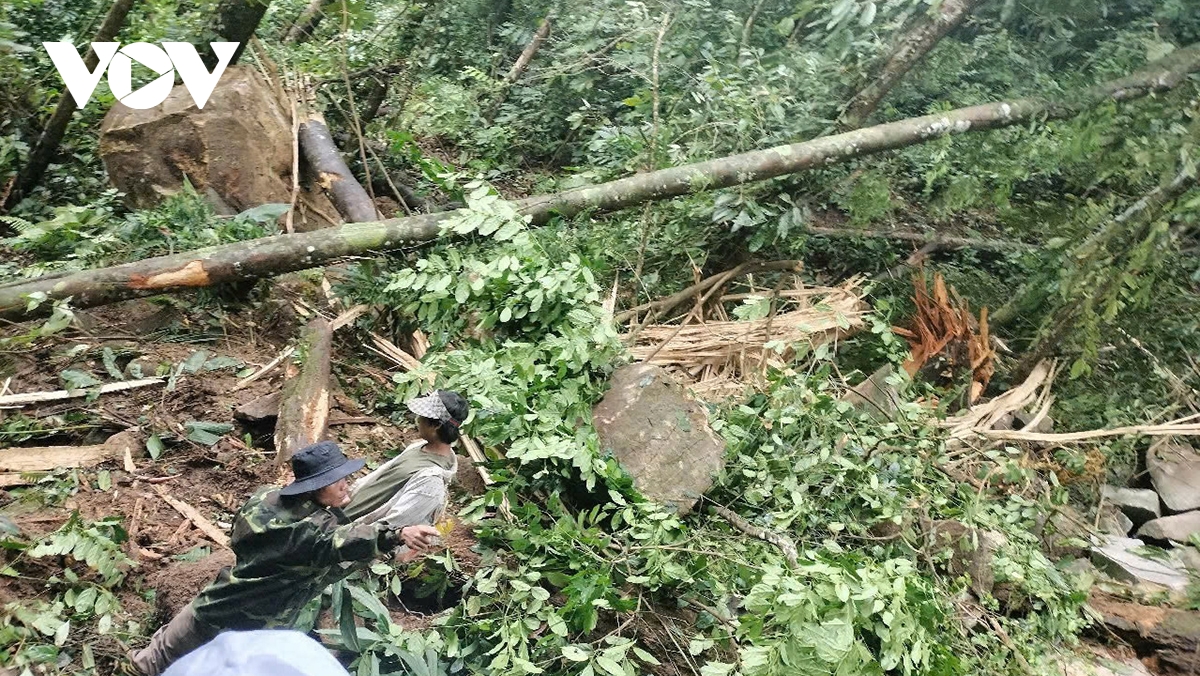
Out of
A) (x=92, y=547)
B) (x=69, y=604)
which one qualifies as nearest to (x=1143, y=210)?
(x=92, y=547)

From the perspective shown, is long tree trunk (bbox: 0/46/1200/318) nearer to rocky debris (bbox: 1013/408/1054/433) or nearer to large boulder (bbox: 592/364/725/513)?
large boulder (bbox: 592/364/725/513)

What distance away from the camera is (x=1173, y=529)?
528 cm

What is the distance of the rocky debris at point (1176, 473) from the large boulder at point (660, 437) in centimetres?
384

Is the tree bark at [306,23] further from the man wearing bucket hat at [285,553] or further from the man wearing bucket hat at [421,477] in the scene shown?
the man wearing bucket hat at [285,553]

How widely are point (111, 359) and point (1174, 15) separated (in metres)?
8.16

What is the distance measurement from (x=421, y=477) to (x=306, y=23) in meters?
6.25

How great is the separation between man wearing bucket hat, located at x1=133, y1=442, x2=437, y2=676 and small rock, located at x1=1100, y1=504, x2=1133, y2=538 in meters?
4.79

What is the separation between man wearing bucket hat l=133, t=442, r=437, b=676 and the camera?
9.67 feet

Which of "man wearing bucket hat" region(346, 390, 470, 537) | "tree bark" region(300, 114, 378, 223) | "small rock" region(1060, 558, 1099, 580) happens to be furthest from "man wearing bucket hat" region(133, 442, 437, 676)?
"small rock" region(1060, 558, 1099, 580)

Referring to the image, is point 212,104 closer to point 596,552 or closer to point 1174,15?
point 596,552

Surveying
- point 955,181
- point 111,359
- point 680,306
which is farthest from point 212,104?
point 955,181

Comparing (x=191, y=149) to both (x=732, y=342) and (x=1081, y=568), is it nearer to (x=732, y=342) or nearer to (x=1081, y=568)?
(x=732, y=342)

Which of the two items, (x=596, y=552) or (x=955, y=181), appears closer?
(x=596, y=552)

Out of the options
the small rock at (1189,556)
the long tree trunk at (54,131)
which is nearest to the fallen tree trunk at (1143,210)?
the small rock at (1189,556)
